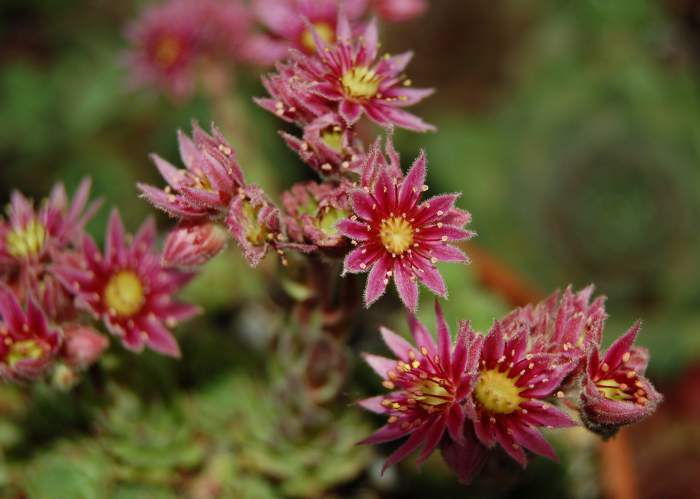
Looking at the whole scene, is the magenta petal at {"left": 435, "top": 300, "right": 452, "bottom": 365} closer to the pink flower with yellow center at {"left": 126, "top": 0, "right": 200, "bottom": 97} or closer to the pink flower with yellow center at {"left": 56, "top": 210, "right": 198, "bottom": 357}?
the pink flower with yellow center at {"left": 56, "top": 210, "right": 198, "bottom": 357}

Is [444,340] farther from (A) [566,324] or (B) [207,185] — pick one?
(B) [207,185]

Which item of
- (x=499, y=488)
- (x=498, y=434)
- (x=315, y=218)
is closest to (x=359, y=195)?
(x=315, y=218)

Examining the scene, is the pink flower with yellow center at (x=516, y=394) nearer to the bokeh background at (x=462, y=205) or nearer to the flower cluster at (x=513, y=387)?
the flower cluster at (x=513, y=387)

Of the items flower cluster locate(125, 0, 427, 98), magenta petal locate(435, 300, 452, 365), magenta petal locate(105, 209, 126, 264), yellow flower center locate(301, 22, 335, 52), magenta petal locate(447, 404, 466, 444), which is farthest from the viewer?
flower cluster locate(125, 0, 427, 98)

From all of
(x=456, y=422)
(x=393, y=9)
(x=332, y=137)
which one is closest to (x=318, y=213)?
(x=332, y=137)

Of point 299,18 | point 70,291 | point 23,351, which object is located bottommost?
point 23,351

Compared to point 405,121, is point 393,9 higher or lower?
higher

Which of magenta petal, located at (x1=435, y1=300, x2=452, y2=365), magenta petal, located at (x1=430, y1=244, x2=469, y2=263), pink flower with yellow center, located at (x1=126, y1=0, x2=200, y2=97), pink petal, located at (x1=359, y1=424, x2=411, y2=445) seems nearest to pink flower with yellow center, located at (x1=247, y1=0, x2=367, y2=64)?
pink flower with yellow center, located at (x1=126, y1=0, x2=200, y2=97)
